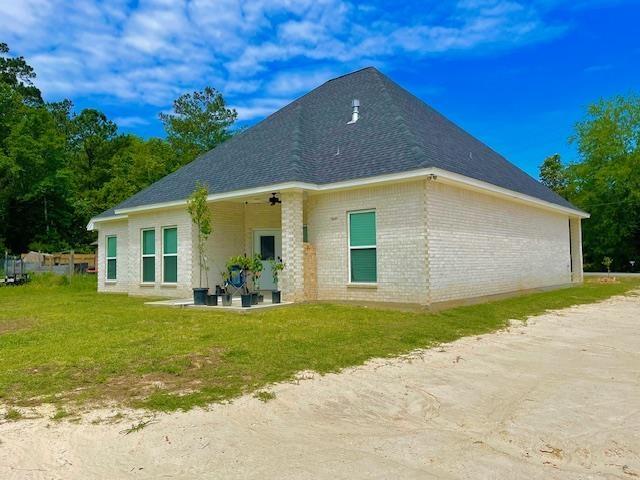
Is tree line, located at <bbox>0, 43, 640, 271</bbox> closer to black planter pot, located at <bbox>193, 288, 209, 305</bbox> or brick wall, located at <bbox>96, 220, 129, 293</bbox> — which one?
brick wall, located at <bbox>96, 220, 129, 293</bbox>

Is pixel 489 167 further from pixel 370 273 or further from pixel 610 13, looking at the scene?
pixel 370 273

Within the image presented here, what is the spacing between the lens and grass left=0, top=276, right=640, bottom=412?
542 cm

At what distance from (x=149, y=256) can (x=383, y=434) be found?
50.0 feet

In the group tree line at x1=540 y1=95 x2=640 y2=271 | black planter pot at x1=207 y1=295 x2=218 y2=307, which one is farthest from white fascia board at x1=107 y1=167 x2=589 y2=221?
tree line at x1=540 y1=95 x2=640 y2=271

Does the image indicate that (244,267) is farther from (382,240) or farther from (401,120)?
(401,120)

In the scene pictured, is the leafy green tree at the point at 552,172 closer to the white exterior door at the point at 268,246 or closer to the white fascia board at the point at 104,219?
the white exterior door at the point at 268,246

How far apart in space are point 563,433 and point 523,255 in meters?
13.2

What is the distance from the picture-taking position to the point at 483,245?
1398cm

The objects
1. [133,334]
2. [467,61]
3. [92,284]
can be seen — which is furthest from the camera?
[92,284]

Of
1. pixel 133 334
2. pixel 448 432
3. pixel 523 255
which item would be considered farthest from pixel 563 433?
pixel 523 255

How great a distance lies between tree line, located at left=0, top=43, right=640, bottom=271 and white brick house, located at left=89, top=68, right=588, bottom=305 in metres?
21.6

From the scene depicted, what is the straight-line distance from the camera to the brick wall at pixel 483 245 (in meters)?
12.1

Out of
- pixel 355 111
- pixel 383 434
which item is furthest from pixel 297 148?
pixel 383 434

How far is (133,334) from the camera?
8.95 meters
